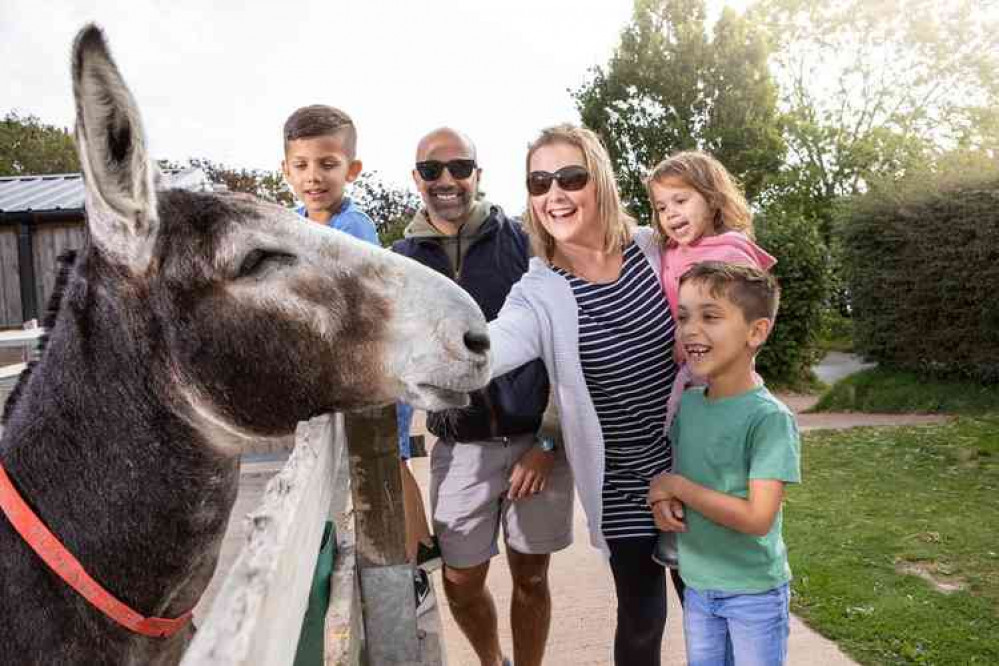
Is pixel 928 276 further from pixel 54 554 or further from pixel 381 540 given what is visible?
pixel 54 554

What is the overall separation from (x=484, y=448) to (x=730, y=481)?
1076 millimetres

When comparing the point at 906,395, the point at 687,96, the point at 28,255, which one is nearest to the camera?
the point at 906,395

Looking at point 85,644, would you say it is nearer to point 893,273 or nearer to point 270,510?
point 270,510

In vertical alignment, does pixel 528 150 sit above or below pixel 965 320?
above

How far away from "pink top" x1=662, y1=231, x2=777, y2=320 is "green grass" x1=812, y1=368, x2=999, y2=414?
9.35 m

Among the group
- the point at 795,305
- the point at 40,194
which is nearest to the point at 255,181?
the point at 40,194

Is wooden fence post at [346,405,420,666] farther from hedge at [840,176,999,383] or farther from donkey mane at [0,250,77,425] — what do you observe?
hedge at [840,176,999,383]

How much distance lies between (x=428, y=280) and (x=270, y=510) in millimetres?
603

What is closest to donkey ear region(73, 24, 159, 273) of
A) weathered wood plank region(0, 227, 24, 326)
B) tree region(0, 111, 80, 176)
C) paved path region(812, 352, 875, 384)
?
paved path region(812, 352, 875, 384)

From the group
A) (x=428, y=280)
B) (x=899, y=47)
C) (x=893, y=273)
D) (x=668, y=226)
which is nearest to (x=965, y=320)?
(x=893, y=273)

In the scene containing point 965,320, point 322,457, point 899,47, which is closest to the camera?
point 322,457

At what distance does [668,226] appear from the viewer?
2.89m

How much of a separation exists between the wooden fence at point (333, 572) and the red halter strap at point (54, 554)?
1.16 ft

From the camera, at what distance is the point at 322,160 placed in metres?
3.18
